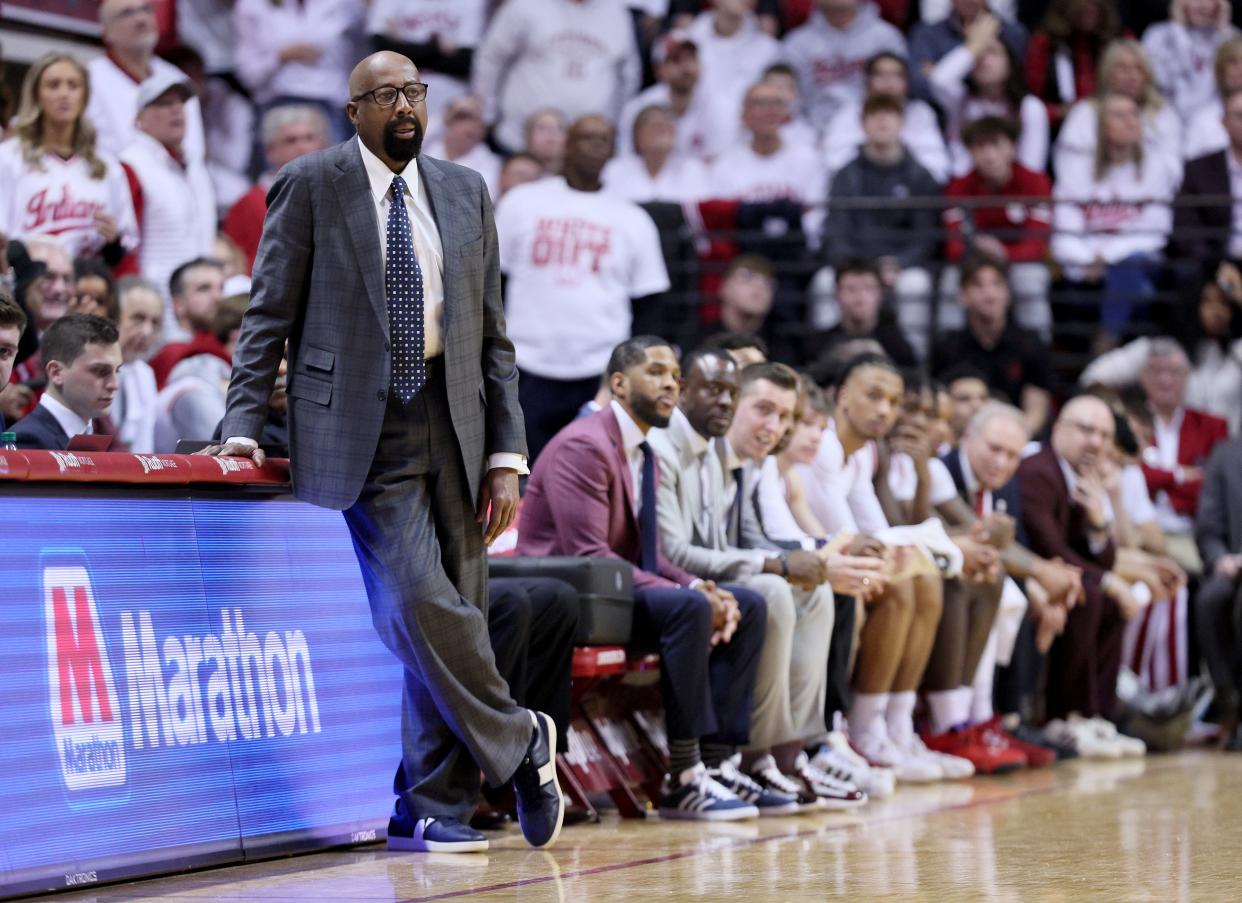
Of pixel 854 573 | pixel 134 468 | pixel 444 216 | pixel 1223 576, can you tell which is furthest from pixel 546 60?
pixel 134 468

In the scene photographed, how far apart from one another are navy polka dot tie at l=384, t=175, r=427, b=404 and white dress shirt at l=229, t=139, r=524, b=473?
0.02 metres

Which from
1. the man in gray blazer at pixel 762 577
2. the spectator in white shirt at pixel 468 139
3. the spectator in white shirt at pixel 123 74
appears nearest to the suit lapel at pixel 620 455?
the man in gray blazer at pixel 762 577

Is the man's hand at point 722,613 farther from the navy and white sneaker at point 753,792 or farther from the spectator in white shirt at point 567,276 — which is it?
the spectator in white shirt at point 567,276

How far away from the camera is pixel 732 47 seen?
12719 millimetres

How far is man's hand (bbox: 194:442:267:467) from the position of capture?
5.18 meters

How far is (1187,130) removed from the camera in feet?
42.2

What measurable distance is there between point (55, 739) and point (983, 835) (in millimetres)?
2828

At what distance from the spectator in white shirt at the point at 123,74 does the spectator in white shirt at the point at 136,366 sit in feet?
6.10

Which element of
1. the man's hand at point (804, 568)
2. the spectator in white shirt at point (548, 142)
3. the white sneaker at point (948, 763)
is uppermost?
the spectator in white shirt at point (548, 142)

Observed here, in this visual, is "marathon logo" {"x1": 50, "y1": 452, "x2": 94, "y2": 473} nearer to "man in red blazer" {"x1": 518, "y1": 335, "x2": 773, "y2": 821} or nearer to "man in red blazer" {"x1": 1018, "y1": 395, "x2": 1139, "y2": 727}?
"man in red blazer" {"x1": 518, "y1": 335, "x2": 773, "y2": 821}

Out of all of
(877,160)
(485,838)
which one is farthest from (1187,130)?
(485,838)

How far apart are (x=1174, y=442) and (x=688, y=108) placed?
3547 mm

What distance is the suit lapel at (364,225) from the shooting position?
17.0ft

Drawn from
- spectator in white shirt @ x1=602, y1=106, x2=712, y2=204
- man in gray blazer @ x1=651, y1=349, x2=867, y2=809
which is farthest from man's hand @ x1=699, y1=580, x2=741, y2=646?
spectator in white shirt @ x1=602, y1=106, x2=712, y2=204
